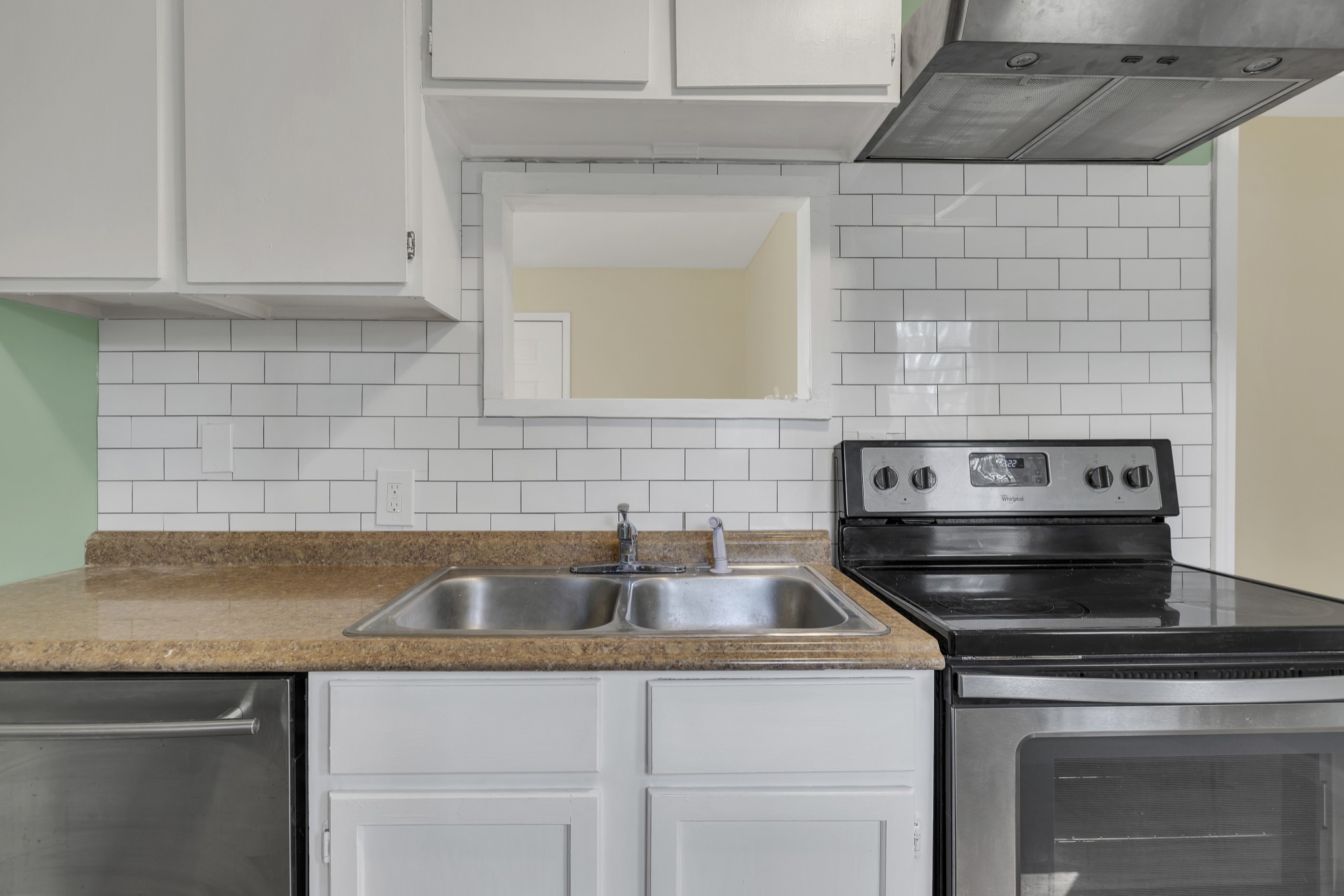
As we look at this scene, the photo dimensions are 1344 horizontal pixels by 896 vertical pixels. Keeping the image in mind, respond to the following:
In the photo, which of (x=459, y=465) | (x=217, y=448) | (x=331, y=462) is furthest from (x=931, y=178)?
(x=217, y=448)

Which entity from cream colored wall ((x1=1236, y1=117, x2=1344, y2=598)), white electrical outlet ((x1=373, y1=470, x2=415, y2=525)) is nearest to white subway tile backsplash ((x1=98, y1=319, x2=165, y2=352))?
white electrical outlet ((x1=373, y1=470, x2=415, y2=525))

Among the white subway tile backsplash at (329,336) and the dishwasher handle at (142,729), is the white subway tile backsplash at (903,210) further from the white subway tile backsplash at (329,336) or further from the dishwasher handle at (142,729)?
the dishwasher handle at (142,729)

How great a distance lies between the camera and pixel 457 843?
106cm

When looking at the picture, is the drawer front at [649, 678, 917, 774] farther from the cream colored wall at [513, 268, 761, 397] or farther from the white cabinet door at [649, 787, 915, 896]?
the cream colored wall at [513, 268, 761, 397]

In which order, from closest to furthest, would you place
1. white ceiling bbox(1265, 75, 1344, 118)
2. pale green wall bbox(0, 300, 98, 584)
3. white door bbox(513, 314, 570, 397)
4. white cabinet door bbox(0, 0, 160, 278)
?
white cabinet door bbox(0, 0, 160, 278)
pale green wall bbox(0, 300, 98, 584)
white ceiling bbox(1265, 75, 1344, 118)
white door bbox(513, 314, 570, 397)

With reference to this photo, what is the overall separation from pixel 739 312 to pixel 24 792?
563 cm

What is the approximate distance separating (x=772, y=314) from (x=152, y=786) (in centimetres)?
404

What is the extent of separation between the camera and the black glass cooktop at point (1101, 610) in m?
1.08

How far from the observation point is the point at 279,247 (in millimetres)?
1327

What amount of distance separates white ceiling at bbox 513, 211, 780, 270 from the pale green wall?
2.51 m

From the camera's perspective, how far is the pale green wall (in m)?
1.45

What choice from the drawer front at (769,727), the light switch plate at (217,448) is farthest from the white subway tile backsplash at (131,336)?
the drawer front at (769,727)

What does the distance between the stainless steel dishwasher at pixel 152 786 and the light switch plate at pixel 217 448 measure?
724mm

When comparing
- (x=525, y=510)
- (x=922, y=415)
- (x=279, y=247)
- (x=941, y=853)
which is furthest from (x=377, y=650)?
(x=922, y=415)
